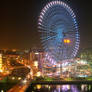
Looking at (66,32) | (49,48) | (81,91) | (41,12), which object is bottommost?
(81,91)

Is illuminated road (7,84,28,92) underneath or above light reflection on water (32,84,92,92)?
above

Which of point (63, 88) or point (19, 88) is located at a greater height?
point (19, 88)

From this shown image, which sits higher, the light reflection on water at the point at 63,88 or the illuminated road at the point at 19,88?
the illuminated road at the point at 19,88

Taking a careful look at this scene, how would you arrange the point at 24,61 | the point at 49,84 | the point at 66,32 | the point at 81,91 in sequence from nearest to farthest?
the point at 66,32 → the point at 81,91 → the point at 49,84 → the point at 24,61

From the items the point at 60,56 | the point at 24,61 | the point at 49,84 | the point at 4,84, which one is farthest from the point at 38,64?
the point at 60,56

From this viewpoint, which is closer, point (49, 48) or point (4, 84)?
point (49, 48)

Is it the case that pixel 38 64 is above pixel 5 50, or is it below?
below

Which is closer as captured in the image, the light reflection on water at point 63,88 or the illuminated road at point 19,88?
the illuminated road at point 19,88

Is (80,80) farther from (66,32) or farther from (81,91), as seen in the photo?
(66,32)

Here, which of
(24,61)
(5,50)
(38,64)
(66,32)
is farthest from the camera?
(5,50)

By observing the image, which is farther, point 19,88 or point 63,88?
point 63,88

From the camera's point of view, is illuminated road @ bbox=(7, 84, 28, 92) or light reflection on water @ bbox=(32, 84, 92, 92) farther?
light reflection on water @ bbox=(32, 84, 92, 92)
